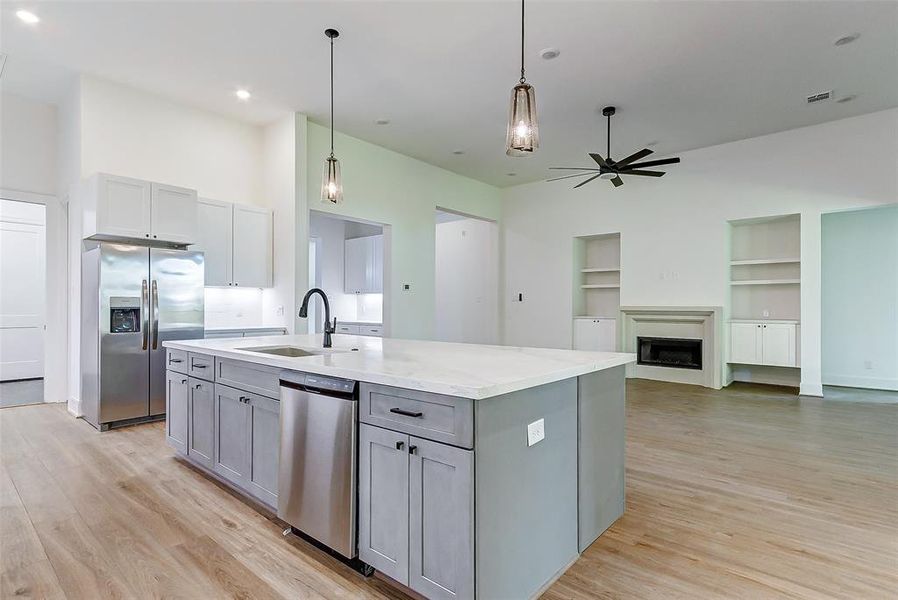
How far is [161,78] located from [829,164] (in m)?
7.72

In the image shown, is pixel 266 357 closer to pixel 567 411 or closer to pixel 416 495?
pixel 416 495

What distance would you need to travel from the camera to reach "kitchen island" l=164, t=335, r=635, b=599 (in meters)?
1.55

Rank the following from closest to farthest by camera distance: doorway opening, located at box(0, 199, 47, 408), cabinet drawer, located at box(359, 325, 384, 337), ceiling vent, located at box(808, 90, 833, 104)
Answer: ceiling vent, located at box(808, 90, 833, 104)
doorway opening, located at box(0, 199, 47, 408)
cabinet drawer, located at box(359, 325, 384, 337)

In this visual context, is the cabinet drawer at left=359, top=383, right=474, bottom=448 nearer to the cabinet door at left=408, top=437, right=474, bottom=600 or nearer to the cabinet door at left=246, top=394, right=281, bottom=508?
the cabinet door at left=408, top=437, right=474, bottom=600

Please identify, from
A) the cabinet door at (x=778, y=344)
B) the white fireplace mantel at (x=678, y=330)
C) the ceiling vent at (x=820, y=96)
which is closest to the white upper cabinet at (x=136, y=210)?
the white fireplace mantel at (x=678, y=330)

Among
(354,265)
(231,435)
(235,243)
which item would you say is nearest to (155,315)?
(235,243)

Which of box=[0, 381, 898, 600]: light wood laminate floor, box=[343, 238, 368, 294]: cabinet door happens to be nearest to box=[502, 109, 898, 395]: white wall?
box=[343, 238, 368, 294]: cabinet door

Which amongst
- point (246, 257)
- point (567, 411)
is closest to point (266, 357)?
point (567, 411)

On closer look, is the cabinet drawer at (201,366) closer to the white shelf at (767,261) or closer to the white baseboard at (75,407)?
the white baseboard at (75,407)

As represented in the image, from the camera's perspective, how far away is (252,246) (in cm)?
553

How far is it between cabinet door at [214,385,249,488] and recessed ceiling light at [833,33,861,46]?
17.8 ft

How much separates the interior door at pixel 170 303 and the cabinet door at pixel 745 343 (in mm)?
6880

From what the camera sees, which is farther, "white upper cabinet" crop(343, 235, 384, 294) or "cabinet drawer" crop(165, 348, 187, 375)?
"white upper cabinet" crop(343, 235, 384, 294)

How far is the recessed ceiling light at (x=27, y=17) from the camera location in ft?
11.6
